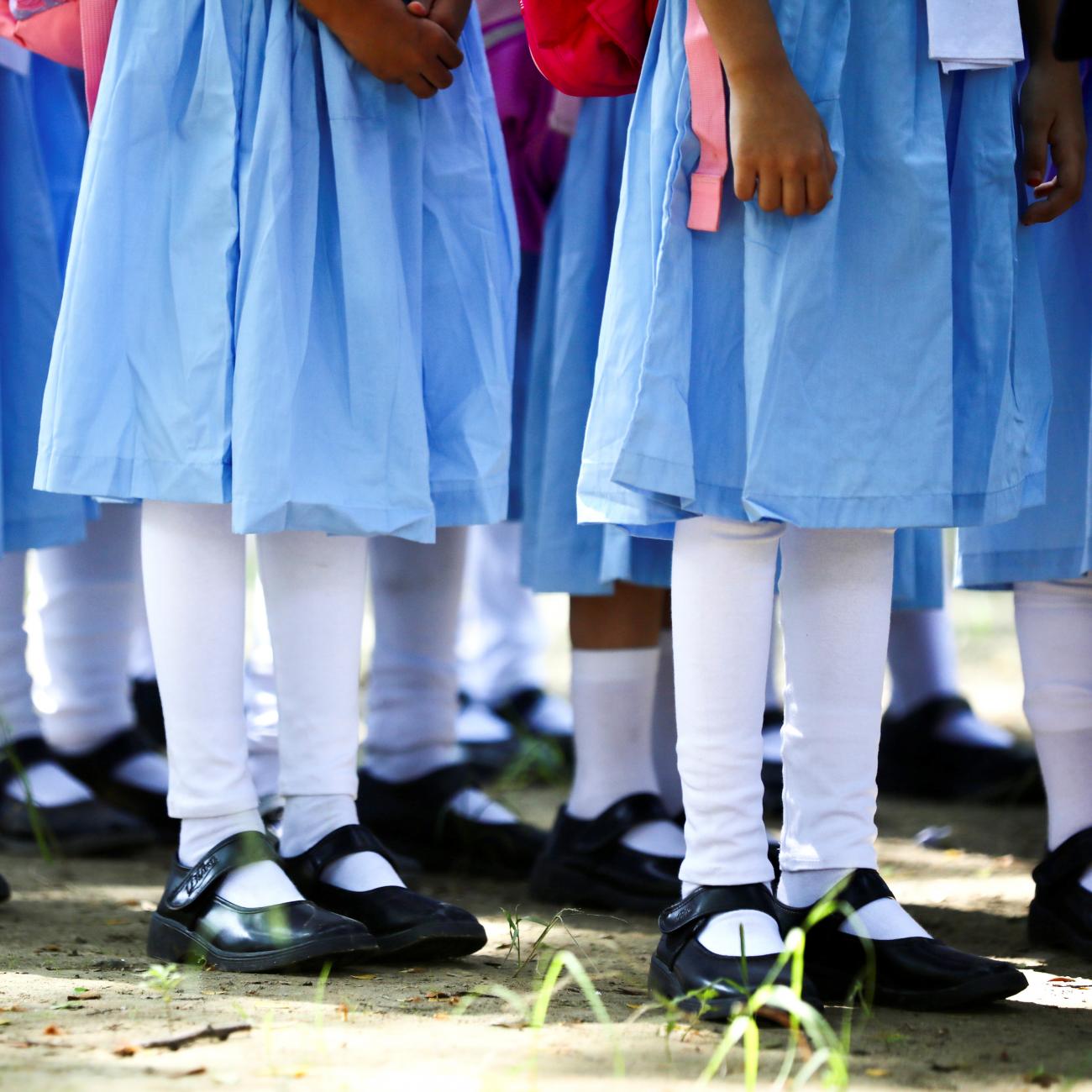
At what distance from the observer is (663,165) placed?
124 cm

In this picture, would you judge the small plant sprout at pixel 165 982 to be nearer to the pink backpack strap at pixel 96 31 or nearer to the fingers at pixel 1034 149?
the pink backpack strap at pixel 96 31

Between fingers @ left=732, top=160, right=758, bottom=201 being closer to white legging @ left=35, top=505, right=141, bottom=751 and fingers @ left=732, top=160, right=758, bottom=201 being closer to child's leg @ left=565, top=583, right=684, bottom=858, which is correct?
child's leg @ left=565, top=583, right=684, bottom=858

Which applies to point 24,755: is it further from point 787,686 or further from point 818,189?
point 818,189

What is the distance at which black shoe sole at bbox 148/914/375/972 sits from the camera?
1292 mm

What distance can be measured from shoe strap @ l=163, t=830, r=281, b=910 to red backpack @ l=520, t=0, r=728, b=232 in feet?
2.39

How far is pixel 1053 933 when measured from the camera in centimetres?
150

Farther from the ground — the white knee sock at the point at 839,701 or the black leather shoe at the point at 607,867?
the white knee sock at the point at 839,701

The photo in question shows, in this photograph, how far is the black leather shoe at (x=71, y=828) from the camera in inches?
75.8

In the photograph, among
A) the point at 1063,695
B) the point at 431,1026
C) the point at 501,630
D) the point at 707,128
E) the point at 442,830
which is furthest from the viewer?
the point at 501,630

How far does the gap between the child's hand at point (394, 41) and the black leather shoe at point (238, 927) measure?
0.77 meters

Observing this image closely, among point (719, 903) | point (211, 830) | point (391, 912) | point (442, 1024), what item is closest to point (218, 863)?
point (211, 830)

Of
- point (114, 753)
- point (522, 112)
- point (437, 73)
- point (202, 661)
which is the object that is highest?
point (522, 112)

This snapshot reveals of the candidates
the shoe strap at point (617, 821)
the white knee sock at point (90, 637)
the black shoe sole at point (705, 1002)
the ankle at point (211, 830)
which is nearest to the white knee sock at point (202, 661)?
the ankle at point (211, 830)

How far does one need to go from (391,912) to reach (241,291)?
62cm
